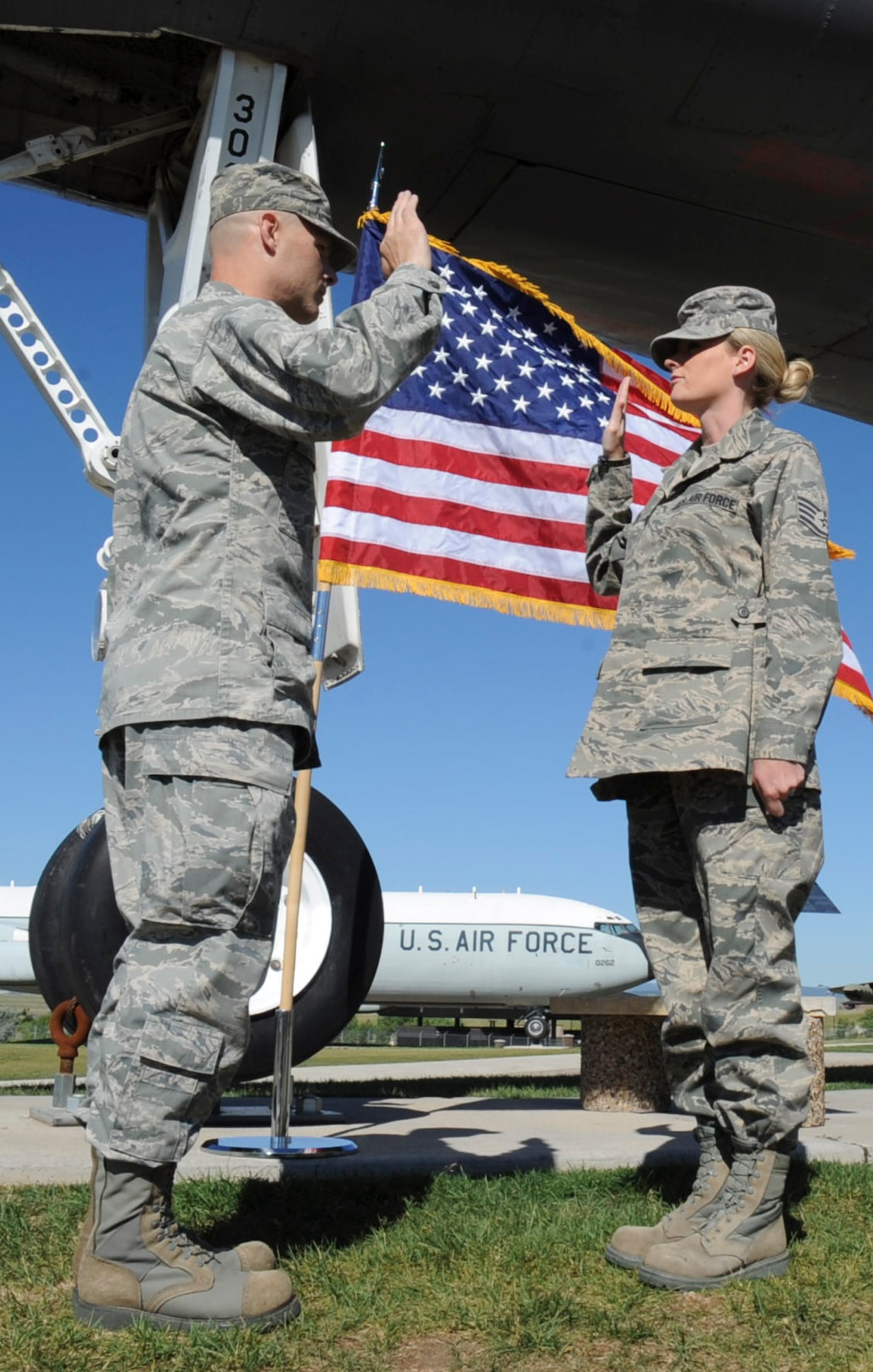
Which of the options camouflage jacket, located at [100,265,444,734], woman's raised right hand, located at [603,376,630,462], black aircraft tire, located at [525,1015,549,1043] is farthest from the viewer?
black aircraft tire, located at [525,1015,549,1043]

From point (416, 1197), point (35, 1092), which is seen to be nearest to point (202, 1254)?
point (416, 1197)

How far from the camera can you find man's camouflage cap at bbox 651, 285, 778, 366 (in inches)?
112

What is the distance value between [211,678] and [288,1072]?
163cm

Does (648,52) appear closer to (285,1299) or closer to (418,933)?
(285,1299)

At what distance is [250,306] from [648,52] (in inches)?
104

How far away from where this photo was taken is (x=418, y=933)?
1172 inches

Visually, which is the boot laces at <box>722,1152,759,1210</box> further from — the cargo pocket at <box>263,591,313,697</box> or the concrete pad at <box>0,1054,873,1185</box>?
the cargo pocket at <box>263,591,313,697</box>

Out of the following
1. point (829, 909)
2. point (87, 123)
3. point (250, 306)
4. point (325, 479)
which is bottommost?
point (829, 909)

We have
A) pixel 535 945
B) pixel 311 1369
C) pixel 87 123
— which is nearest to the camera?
pixel 311 1369

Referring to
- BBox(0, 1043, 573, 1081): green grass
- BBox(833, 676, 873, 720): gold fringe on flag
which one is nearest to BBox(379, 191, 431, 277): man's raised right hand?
BBox(833, 676, 873, 720): gold fringe on flag

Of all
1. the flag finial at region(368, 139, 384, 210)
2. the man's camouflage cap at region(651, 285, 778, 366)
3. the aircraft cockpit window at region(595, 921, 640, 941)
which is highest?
the flag finial at region(368, 139, 384, 210)

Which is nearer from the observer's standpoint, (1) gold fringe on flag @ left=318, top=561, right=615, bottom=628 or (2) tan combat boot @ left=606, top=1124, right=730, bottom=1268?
(2) tan combat boot @ left=606, top=1124, right=730, bottom=1268

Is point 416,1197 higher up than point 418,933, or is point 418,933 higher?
point 418,933

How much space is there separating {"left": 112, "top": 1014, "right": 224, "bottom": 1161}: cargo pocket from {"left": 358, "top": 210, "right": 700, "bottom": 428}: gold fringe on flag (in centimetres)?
356
